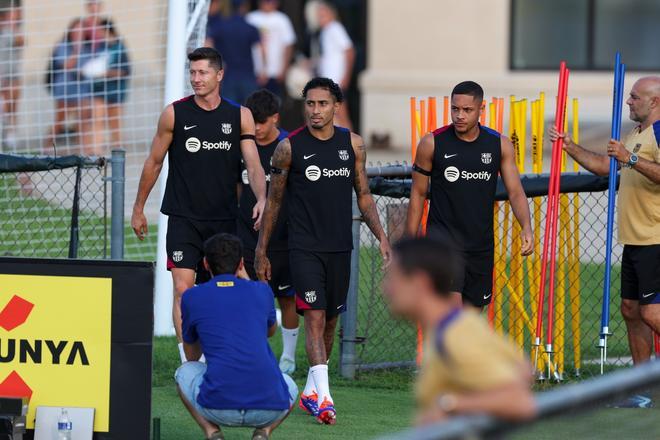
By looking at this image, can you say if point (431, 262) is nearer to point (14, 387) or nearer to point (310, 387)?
point (14, 387)

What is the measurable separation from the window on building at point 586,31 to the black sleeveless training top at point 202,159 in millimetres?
13182

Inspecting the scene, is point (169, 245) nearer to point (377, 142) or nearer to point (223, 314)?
point (223, 314)

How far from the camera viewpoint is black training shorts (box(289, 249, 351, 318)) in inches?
312

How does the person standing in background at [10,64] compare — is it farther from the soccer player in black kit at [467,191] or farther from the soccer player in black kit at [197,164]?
the soccer player in black kit at [467,191]

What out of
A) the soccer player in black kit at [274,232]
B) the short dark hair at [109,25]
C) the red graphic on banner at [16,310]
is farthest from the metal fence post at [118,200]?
the short dark hair at [109,25]

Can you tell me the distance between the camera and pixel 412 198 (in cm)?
813

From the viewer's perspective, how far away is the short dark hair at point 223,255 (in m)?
6.43

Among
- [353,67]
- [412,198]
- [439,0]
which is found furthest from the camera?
[353,67]

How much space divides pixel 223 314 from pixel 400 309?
96.3 inches

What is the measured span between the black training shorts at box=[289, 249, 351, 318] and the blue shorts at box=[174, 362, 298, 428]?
4.52 feet

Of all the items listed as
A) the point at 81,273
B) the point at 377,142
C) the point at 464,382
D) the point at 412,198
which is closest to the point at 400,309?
the point at 464,382

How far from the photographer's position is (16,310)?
261 inches

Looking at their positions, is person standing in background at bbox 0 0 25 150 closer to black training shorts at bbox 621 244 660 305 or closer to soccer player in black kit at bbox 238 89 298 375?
soccer player in black kit at bbox 238 89 298 375

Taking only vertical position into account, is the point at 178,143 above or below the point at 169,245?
above
